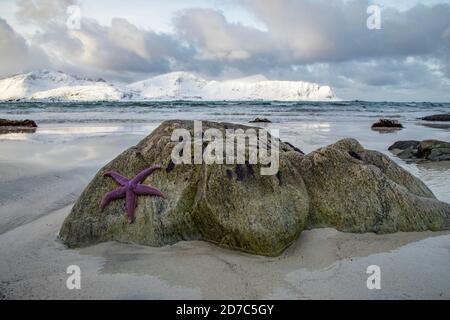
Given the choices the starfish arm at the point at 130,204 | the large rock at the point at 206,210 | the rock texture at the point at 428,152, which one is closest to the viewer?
the large rock at the point at 206,210

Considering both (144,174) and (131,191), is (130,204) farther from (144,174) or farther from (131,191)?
(144,174)

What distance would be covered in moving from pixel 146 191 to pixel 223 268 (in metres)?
1.42

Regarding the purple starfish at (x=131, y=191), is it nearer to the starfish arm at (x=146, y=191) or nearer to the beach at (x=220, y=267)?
the starfish arm at (x=146, y=191)

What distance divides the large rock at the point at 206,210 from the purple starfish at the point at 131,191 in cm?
8

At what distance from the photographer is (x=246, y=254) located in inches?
166

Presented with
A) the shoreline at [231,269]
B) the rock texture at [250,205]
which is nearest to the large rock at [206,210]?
the rock texture at [250,205]

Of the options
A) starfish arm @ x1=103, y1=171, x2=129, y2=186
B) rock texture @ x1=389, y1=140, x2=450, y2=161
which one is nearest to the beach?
starfish arm @ x1=103, y1=171, x2=129, y2=186

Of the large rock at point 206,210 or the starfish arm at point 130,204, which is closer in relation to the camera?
the large rock at point 206,210

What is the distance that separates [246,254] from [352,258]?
116cm

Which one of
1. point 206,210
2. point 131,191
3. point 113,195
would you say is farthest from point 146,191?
point 206,210

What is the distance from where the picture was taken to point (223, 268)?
3.96 meters

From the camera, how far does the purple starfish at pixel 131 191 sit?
4.70m
